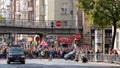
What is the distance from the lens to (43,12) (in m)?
106

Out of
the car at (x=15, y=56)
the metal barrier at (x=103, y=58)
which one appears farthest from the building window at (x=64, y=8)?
the car at (x=15, y=56)

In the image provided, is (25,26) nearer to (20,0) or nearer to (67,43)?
(67,43)

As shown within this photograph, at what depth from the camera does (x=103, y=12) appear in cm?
4997

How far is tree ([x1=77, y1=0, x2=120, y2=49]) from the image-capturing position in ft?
164

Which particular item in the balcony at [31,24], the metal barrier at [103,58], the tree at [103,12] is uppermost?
the tree at [103,12]

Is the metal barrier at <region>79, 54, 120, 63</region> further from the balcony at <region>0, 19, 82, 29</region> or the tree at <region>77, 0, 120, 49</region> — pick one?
the balcony at <region>0, 19, 82, 29</region>

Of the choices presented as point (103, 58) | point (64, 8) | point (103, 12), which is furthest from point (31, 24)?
point (103, 12)

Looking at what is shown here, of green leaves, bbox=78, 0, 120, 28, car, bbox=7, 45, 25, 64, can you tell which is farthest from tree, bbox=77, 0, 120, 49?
car, bbox=7, 45, 25, 64

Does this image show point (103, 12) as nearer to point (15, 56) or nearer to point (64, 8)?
point (15, 56)

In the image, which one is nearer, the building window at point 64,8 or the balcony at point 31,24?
the balcony at point 31,24

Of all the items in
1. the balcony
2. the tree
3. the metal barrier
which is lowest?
the metal barrier

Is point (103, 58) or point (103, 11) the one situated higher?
point (103, 11)

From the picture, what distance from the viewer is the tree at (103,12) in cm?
4984

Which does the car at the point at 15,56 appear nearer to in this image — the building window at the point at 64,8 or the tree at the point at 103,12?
the tree at the point at 103,12
